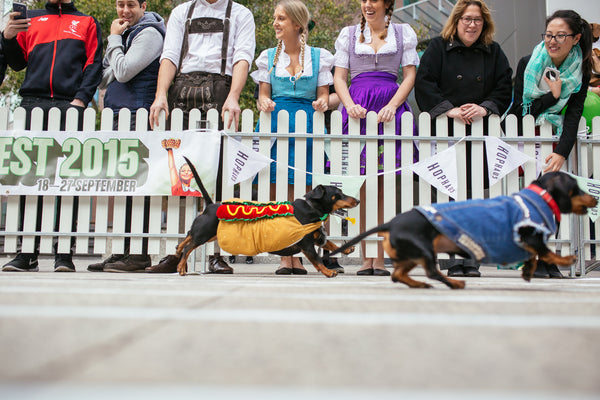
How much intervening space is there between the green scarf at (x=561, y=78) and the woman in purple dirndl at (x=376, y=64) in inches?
38.5

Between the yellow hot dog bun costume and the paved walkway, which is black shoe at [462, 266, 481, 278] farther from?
the paved walkway

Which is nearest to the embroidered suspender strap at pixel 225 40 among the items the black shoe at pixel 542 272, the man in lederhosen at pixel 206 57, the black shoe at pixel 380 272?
the man in lederhosen at pixel 206 57

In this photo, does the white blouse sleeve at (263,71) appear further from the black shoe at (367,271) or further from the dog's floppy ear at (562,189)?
the dog's floppy ear at (562,189)

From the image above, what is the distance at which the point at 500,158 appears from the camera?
4352 mm

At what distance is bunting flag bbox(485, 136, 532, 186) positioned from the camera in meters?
4.33

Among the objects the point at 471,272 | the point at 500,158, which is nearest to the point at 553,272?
the point at 471,272

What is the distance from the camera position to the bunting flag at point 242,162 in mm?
4410

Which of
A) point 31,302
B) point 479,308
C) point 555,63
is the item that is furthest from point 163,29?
point 479,308

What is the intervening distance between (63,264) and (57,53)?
1.86m

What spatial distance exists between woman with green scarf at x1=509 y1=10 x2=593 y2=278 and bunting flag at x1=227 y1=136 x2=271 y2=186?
94.8 inches

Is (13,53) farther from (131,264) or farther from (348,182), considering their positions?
(348,182)

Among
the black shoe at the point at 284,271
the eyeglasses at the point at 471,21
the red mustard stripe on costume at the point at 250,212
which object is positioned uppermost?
the eyeglasses at the point at 471,21

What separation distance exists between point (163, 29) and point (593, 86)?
4.45 meters

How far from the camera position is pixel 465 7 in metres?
4.44
